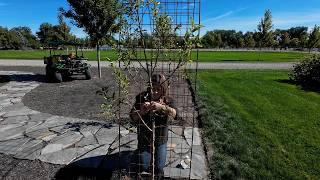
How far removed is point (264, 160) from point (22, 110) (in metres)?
6.80

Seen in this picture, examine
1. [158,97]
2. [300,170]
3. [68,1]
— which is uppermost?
[68,1]

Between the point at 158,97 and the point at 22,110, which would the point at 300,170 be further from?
the point at 22,110

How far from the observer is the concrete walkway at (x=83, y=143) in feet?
17.4

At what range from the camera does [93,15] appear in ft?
48.9

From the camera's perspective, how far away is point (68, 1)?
48.8 ft

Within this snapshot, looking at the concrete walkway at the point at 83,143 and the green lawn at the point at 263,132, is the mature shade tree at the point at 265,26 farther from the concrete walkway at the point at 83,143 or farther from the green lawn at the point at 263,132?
the concrete walkway at the point at 83,143

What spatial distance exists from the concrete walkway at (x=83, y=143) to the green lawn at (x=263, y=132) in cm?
48

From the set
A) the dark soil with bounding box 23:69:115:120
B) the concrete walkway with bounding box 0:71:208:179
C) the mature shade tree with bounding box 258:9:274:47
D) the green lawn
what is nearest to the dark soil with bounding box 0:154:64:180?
the concrete walkway with bounding box 0:71:208:179

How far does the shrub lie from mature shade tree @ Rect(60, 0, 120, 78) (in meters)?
8.74

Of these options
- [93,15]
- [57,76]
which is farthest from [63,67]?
[93,15]

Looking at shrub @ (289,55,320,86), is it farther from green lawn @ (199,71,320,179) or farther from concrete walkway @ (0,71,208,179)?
concrete walkway @ (0,71,208,179)

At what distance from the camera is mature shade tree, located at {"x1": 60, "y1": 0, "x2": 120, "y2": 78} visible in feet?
47.8

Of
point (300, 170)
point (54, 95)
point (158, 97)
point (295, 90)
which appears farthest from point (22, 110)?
point (295, 90)

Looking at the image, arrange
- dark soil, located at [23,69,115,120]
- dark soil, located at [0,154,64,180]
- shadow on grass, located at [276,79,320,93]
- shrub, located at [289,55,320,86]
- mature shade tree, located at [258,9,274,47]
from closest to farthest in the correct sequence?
dark soil, located at [0,154,64,180], dark soil, located at [23,69,115,120], shadow on grass, located at [276,79,320,93], shrub, located at [289,55,320,86], mature shade tree, located at [258,9,274,47]
